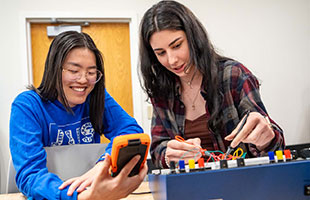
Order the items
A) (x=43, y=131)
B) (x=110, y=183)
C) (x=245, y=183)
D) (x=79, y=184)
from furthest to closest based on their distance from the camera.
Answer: (x=43, y=131) → (x=79, y=184) → (x=110, y=183) → (x=245, y=183)

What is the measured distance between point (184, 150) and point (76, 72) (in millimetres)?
517

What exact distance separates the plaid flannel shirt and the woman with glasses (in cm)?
12

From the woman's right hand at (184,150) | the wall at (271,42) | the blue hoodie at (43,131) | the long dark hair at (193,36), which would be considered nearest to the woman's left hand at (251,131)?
the woman's right hand at (184,150)

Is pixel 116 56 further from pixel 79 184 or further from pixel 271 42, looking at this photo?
pixel 79 184

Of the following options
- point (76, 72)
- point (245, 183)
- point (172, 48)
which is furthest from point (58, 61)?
point (245, 183)

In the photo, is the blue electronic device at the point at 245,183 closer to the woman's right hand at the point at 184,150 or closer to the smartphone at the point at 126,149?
the smartphone at the point at 126,149

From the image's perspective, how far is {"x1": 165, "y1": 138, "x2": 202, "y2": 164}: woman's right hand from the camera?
896 millimetres

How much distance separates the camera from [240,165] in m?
0.54

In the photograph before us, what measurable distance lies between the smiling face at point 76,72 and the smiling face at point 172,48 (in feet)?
0.88

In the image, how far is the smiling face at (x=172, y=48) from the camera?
105 cm

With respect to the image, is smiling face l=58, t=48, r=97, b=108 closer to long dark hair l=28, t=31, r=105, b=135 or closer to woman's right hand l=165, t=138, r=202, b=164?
long dark hair l=28, t=31, r=105, b=135

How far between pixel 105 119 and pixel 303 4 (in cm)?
277

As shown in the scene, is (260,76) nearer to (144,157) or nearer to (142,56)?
(142,56)

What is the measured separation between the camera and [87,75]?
1089 millimetres
